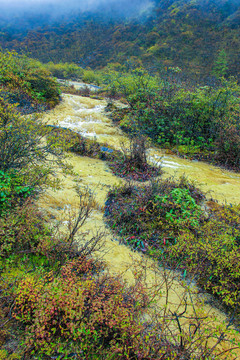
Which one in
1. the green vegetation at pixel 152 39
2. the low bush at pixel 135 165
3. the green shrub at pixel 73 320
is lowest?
the green shrub at pixel 73 320

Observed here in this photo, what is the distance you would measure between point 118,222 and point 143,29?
6170 cm

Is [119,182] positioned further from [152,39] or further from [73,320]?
[152,39]

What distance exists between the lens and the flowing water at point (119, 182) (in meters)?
3.19

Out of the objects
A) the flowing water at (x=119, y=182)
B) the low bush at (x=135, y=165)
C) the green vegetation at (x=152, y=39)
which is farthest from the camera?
the green vegetation at (x=152, y=39)

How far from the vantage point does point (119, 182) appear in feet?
22.4

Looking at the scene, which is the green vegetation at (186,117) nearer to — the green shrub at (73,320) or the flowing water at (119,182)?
the flowing water at (119,182)

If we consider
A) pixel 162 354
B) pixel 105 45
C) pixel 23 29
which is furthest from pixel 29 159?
pixel 23 29

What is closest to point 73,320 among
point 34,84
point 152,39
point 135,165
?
point 135,165

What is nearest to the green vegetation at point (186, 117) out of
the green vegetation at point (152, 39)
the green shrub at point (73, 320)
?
the green shrub at point (73, 320)

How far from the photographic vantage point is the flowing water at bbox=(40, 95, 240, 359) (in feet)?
10.5

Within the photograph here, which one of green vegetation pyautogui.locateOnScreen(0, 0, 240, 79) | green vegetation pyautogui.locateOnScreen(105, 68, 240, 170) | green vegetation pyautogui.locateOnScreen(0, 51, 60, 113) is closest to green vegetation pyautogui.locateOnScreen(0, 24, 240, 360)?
green vegetation pyautogui.locateOnScreen(0, 51, 60, 113)

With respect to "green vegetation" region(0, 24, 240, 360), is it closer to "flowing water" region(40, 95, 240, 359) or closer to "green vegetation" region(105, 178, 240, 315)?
"green vegetation" region(105, 178, 240, 315)

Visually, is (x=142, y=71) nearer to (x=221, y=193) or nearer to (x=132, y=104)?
(x=132, y=104)

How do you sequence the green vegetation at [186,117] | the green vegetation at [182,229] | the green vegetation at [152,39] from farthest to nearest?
the green vegetation at [152,39] < the green vegetation at [186,117] < the green vegetation at [182,229]
